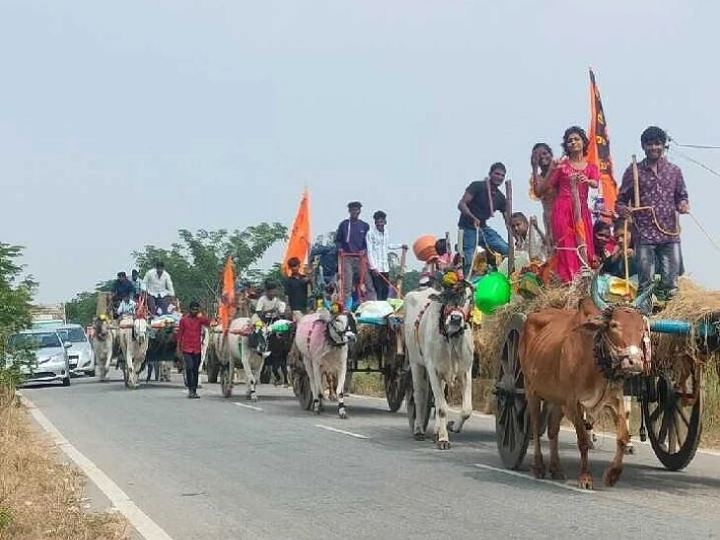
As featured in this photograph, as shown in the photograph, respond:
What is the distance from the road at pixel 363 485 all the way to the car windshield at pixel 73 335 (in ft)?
62.8

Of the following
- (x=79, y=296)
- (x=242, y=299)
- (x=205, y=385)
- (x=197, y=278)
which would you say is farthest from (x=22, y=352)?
(x=79, y=296)

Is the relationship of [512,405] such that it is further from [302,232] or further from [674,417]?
[302,232]

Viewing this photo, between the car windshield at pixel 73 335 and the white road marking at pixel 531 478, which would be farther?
the car windshield at pixel 73 335

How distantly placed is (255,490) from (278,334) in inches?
482

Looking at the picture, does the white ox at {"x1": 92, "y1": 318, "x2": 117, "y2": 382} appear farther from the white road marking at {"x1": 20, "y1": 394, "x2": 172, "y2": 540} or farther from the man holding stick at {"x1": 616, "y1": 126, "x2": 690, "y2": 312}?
the man holding stick at {"x1": 616, "y1": 126, "x2": 690, "y2": 312}

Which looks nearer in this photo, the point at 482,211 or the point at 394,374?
the point at 482,211

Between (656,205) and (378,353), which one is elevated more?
(656,205)

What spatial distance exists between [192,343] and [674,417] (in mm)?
15322

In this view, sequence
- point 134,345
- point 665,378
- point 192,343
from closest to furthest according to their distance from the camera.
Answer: point 665,378
point 192,343
point 134,345

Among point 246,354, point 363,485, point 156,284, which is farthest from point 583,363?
→ point 156,284

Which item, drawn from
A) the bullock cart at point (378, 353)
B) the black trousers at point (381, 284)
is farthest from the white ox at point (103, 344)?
the black trousers at point (381, 284)

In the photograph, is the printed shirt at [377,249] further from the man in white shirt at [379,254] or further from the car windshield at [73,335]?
the car windshield at [73,335]

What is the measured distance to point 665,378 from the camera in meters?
10.7

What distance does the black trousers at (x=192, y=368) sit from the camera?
80.4ft
